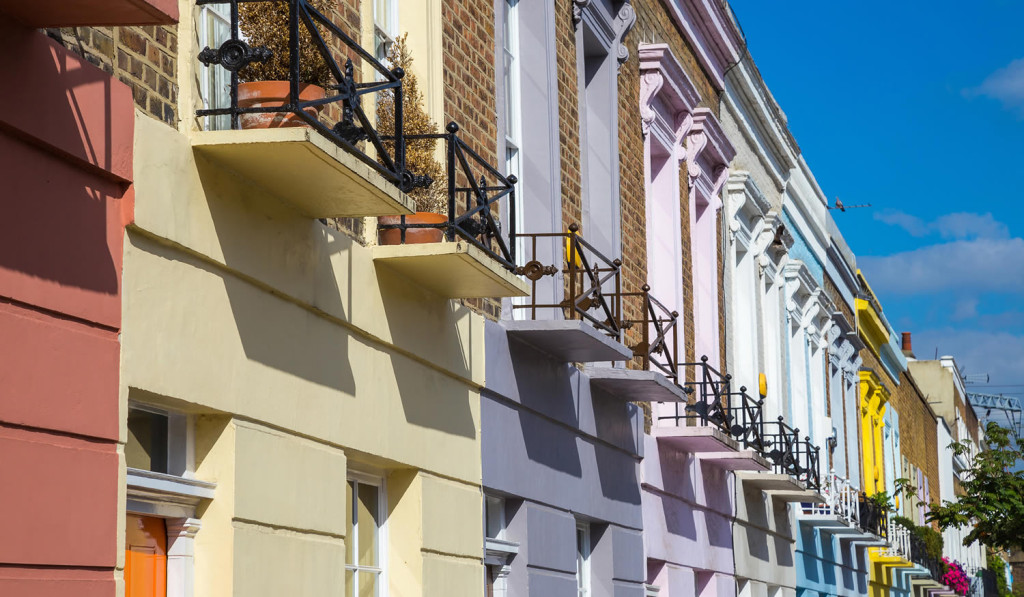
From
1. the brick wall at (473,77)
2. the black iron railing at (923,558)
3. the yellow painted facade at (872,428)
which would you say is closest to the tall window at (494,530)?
the brick wall at (473,77)

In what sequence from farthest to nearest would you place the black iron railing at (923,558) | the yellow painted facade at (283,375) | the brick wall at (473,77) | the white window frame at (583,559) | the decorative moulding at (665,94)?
the black iron railing at (923,558) → the decorative moulding at (665,94) → the white window frame at (583,559) → the brick wall at (473,77) → the yellow painted facade at (283,375)

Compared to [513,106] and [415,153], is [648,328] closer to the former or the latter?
[513,106]

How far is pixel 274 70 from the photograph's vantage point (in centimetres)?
712

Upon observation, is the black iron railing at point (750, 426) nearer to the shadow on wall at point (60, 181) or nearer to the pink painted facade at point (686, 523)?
the pink painted facade at point (686, 523)

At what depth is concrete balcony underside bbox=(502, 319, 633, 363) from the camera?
10297 millimetres

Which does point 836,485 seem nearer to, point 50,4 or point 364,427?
point 364,427

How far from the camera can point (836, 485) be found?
80.7 ft

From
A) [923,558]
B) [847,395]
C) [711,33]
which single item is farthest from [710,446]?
[923,558]

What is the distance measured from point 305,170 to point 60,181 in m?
1.42

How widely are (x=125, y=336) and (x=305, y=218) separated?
5.78ft

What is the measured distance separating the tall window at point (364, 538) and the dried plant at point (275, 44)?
2.18 m

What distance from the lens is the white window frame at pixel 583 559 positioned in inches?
486

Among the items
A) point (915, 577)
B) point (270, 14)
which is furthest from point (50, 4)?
point (915, 577)

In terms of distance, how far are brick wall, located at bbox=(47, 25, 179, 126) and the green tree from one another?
21287mm
